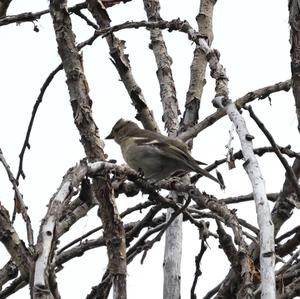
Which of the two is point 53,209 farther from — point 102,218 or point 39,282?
point 102,218

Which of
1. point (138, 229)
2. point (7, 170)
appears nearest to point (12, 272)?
point (7, 170)

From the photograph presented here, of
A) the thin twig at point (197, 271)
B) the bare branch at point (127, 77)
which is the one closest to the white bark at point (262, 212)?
the thin twig at point (197, 271)

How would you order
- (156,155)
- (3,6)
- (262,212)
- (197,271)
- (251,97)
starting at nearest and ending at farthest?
(262,212)
(197,271)
(251,97)
(3,6)
(156,155)

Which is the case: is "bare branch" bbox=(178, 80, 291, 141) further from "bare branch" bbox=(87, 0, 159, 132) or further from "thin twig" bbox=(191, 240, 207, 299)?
"thin twig" bbox=(191, 240, 207, 299)

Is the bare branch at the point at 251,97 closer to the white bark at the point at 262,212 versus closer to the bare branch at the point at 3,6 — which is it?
the white bark at the point at 262,212

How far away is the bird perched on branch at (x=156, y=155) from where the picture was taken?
5.53m

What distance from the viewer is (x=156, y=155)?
5832 mm

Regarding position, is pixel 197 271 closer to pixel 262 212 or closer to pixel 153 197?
pixel 153 197

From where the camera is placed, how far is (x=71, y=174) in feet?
9.14

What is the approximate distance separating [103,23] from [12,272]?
1.90m

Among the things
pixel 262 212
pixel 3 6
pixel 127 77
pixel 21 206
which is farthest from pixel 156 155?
pixel 262 212

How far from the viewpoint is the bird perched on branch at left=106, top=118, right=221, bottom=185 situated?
5.53 metres

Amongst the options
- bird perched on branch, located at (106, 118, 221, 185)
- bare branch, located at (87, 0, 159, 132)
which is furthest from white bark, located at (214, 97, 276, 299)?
bare branch, located at (87, 0, 159, 132)

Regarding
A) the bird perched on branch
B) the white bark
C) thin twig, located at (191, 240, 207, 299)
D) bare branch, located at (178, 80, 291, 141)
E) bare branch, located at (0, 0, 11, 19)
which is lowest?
the white bark
